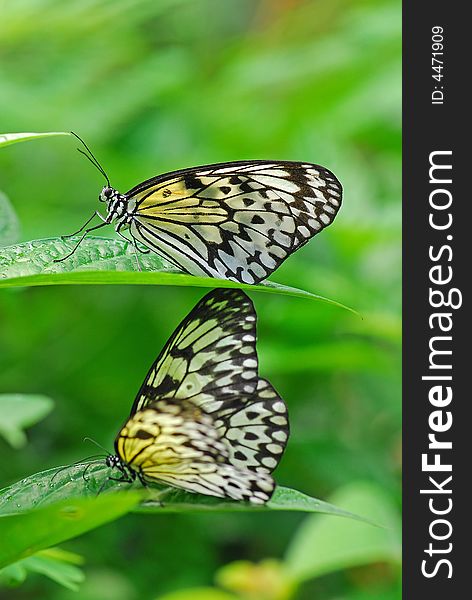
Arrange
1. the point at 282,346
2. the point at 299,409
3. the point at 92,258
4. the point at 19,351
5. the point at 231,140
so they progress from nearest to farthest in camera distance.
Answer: the point at 92,258
the point at 282,346
the point at 19,351
the point at 299,409
the point at 231,140

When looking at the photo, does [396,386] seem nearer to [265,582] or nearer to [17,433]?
[265,582]

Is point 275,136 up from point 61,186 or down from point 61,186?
up

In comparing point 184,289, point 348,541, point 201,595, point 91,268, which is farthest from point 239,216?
point 184,289

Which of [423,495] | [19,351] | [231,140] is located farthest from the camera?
[231,140]

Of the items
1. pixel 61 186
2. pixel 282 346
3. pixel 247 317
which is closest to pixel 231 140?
pixel 61 186

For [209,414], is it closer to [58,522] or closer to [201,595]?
[58,522]

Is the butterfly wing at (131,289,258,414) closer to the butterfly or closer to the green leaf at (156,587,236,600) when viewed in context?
the butterfly

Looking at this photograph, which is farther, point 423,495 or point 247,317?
point 423,495
